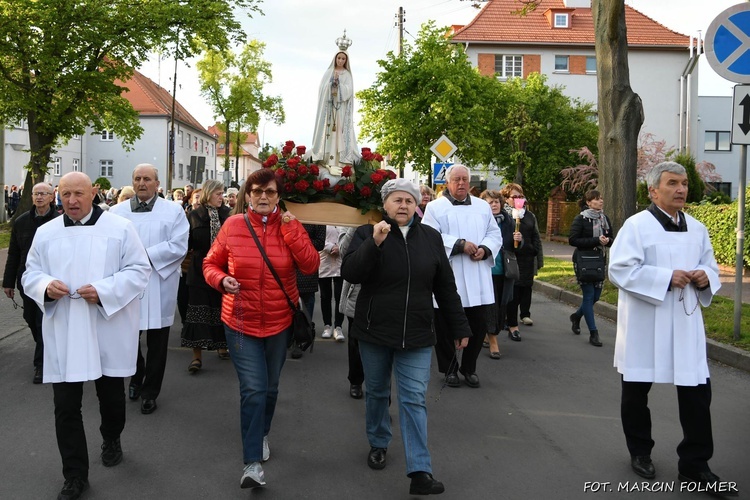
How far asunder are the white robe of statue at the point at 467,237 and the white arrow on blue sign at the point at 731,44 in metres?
3.12

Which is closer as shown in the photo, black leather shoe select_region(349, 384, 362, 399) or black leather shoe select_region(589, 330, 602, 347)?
black leather shoe select_region(349, 384, 362, 399)

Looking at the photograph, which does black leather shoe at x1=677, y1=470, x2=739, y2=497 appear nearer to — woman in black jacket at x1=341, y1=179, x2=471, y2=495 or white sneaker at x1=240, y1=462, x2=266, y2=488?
woman in black jacket at x1=341, y1=179, x2=471, y2=495

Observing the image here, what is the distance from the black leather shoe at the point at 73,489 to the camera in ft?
13.5

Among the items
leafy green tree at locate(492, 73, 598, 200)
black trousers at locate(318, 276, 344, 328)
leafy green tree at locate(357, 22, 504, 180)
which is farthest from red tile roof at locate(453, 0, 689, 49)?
black trousers at locate(318, 276, 344, 328)

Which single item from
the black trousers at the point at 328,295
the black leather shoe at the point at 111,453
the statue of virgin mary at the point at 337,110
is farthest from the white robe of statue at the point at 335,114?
the black leather shoe at the point at 111,453

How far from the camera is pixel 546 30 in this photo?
48344 millimetres

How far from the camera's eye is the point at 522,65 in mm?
48156

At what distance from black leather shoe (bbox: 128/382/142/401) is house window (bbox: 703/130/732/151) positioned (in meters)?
51.2

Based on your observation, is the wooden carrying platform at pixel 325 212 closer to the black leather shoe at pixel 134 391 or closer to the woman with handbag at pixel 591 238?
the black leather shoe at pixel 134 391

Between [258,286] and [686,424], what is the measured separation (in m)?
2.73

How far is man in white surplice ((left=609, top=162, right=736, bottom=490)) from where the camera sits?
4.41 metres

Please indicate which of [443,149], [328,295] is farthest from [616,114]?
[328,295]

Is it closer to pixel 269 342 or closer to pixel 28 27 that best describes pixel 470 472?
pixel 269 342

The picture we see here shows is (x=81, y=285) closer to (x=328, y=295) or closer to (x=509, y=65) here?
(x=328, y=295)
